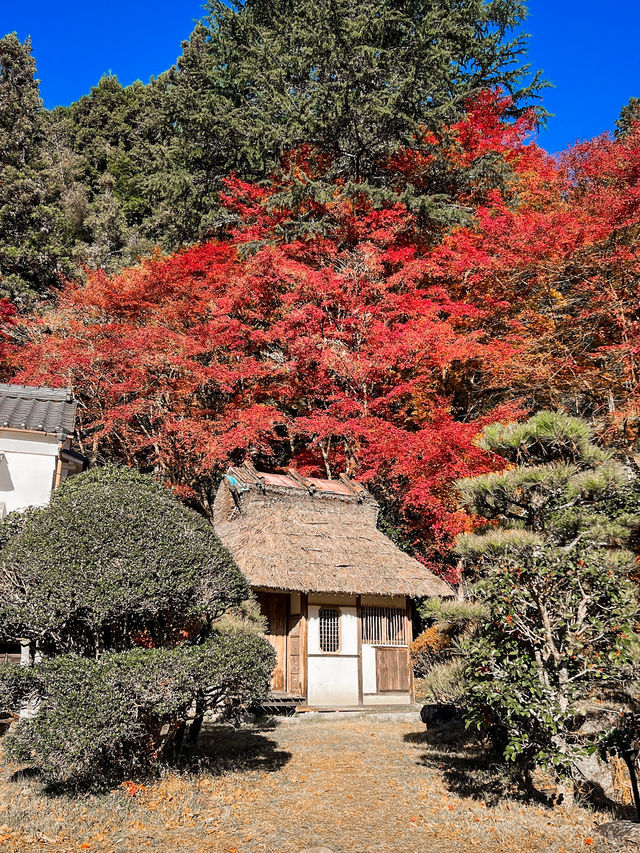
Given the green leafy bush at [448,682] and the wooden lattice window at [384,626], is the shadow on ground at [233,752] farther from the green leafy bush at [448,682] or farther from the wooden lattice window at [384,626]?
the wooden lattice window at [384,626]

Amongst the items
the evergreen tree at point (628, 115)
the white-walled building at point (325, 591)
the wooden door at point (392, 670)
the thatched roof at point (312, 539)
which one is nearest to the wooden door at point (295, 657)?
the white-walled building at point (325, 591)

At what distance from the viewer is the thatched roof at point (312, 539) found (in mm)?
11414

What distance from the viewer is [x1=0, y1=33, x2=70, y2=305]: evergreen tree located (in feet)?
72.3

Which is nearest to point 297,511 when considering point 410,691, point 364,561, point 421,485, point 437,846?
point 364,561

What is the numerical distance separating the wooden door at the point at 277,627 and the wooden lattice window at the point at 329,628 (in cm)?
74

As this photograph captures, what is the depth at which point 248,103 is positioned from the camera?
22.5 m

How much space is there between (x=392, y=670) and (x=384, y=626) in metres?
0.92

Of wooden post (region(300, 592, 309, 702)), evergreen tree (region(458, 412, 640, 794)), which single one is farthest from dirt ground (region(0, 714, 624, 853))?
wooden post (region(300, 592, 309, 702))

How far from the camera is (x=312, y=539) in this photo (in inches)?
495

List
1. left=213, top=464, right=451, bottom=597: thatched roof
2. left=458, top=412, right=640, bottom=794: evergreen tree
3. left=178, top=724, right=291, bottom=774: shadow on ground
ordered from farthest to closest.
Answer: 1. left=213, top=464, right=451, bottom=597: thatched roof
2. left=178, top=724, right=291, bottom=774: shadow on ground
3. left=458, top=412, right=640, bottom=794: evergreen tree

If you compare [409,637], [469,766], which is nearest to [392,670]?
[409,637]

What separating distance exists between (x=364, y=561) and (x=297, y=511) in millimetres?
1945

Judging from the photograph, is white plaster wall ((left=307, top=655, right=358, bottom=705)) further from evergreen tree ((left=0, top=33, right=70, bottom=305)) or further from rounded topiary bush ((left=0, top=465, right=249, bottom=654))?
evergreen tree ((left=0, top=33, right=70, bottom=305))

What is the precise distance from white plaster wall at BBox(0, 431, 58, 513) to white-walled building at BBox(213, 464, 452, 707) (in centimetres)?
390
